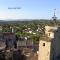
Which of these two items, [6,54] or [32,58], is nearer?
[32,58]

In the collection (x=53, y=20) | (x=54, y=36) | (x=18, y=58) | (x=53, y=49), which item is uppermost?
(x=53, y=20)

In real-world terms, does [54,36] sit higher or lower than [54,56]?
higher

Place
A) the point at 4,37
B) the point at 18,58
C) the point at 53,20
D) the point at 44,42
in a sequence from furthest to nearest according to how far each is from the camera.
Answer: the point at 4,37 → the point at 18,58 → the point at 53,20 → the point at 44,42

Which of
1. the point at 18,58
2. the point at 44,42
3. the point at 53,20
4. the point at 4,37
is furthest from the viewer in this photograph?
the point at 4,37

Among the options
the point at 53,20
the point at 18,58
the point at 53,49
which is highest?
the point at 53,20

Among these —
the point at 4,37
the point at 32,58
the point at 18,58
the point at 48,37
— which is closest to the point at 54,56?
the point at 48,37

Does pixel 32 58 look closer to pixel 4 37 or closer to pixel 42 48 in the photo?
pixel 42 48

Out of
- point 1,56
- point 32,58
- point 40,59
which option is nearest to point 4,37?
point 1,56

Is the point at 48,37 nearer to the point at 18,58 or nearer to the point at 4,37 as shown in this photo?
the point at 18,58

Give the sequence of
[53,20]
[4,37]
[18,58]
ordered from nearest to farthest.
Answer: [53,20] → [18,58] → [4,37]
